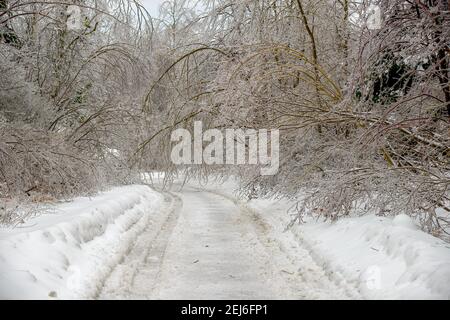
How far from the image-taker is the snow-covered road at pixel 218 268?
5320mm

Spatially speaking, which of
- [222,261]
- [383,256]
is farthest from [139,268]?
[383,256]

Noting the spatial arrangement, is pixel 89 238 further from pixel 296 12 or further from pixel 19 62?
pixel 296 12

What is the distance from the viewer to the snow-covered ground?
192 inches

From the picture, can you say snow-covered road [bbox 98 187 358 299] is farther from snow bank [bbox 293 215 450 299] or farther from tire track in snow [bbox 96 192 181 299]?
snow bank [bbox 293 215 450 299]

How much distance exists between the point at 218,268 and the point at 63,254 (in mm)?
2066

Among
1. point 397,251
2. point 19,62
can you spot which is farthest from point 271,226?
point 19,62

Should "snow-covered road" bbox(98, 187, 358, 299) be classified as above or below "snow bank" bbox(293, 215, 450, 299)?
below

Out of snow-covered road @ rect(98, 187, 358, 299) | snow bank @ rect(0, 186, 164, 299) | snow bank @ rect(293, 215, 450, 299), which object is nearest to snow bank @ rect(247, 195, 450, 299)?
snow bank @ rect(293, 215, 450, 299)

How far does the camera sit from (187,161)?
11305 millimetres

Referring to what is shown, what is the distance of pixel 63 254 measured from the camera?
6.01m

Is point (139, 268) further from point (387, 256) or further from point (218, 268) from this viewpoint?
point (387, 256)

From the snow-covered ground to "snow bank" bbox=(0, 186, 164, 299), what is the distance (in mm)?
14

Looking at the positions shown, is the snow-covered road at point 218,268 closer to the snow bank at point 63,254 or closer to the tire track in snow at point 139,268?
the tire track in snow at point 139,268

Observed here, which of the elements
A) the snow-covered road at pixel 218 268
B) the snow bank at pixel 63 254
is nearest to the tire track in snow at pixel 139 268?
the snow-covered road at pixel 218 268
